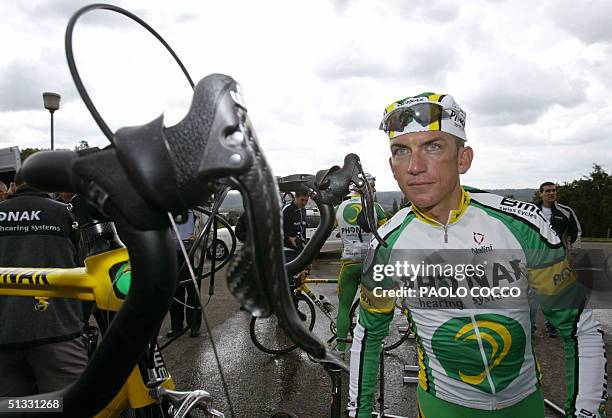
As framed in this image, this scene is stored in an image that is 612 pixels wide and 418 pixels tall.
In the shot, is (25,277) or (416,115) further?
(416,115)

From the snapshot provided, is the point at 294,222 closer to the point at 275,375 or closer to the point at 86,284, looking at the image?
the point at 275,375

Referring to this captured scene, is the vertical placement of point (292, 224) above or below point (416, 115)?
below

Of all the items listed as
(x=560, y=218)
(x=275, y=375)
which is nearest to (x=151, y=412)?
(x=275, y=375)

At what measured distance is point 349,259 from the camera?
571 cm

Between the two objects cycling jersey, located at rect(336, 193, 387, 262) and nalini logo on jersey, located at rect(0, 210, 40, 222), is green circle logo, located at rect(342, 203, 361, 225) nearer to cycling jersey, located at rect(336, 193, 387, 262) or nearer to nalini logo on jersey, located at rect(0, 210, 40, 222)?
cycling jersey, located at rect(336, 193, 387, 262)

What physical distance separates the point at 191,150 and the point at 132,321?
357 millimetres

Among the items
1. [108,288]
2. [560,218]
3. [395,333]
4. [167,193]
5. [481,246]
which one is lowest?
[395,333]

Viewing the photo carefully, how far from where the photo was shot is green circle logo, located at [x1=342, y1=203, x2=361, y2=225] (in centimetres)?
596

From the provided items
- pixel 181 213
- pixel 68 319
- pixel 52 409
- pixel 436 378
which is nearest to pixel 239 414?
pixel 68 319

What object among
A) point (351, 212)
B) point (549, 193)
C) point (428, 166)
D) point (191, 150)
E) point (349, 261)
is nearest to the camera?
point (191, 150)

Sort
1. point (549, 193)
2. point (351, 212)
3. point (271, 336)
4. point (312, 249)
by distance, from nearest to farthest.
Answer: point (312, 249) → point (351, 212) → point (271, 336) → point (549, 193)

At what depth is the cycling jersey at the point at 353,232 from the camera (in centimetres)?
571

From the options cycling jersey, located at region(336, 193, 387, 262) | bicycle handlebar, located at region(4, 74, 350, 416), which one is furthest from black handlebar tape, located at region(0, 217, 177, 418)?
cycling jersey, located at region(336, 193, 387, 262)

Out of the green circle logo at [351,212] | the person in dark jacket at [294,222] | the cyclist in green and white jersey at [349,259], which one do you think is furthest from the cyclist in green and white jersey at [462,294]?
the person in dark jacket at [294,222]
